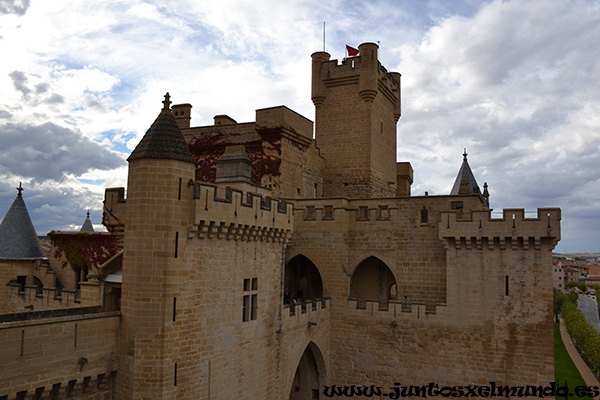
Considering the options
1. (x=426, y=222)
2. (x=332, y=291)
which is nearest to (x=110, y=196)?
(x=332, y=291)

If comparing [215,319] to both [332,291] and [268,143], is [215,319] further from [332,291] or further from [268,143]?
[268,143]

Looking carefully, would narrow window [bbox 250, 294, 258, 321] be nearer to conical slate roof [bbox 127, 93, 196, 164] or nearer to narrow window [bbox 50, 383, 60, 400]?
conical slate roof [bbox 127, 93, 196, 164]

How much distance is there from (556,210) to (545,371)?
21.1 ft

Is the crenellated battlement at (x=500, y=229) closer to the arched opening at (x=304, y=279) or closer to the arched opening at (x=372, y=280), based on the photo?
the arched opening at (x=372, y=280)

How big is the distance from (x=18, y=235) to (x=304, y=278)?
14063mm

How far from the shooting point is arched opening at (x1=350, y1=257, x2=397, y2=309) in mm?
23531

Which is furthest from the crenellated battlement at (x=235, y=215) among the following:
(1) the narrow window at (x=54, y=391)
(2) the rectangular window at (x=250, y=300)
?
(1) the narrow window at (x=54, y=391)

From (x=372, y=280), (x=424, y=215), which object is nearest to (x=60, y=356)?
(x=424, y=215)

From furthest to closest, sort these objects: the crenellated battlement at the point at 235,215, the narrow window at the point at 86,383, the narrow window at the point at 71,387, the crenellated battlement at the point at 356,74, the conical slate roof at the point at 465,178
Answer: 1. the conical slate roof at the point at 465,178
2. the crenellated battlement at the point at 356,74
3. the crenellated battlement at the point at 235,215
4. the narrow window at the point at 86,383
5. the narrow window at the point at 71,387

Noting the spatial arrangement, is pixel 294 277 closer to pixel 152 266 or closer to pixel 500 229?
pixel 500 229

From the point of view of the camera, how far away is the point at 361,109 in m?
27.1

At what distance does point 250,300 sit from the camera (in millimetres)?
15586

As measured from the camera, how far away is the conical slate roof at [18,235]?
67.2ft

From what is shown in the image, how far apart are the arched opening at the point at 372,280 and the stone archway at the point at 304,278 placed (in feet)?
6.94
